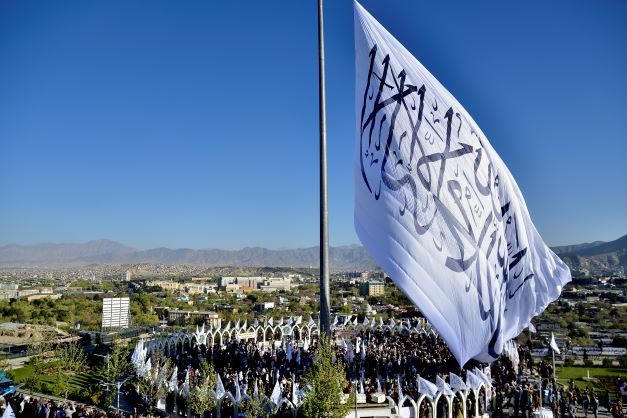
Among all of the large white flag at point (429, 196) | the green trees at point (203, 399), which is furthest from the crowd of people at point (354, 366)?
the large white flag at point (429, 196)

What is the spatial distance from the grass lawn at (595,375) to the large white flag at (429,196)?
11.6 metres

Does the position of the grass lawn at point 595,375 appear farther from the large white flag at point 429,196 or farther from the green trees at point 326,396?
the green trees at point 326,396

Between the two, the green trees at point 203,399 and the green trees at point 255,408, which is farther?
the green trees at point 203,399

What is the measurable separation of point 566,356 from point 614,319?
4311 centimetres

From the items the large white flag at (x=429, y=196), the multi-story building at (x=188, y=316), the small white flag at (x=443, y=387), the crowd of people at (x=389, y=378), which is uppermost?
the large white flag at (x=429, y=196)

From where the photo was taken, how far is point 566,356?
27906 millimetres

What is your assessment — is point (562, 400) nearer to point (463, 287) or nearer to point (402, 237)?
point (463, 287)

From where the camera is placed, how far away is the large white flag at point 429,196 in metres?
10.8

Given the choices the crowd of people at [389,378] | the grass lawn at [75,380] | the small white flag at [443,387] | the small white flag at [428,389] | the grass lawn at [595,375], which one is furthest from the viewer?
the grass lawn at [595,375]

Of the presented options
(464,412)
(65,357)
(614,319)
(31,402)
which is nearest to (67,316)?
(65,357)

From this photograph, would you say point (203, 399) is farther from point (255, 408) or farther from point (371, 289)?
point (371, 289)

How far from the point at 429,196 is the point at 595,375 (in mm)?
17711

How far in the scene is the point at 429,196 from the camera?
1141cm

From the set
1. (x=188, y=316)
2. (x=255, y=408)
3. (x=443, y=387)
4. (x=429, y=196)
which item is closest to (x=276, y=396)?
(x=255, y=408)
